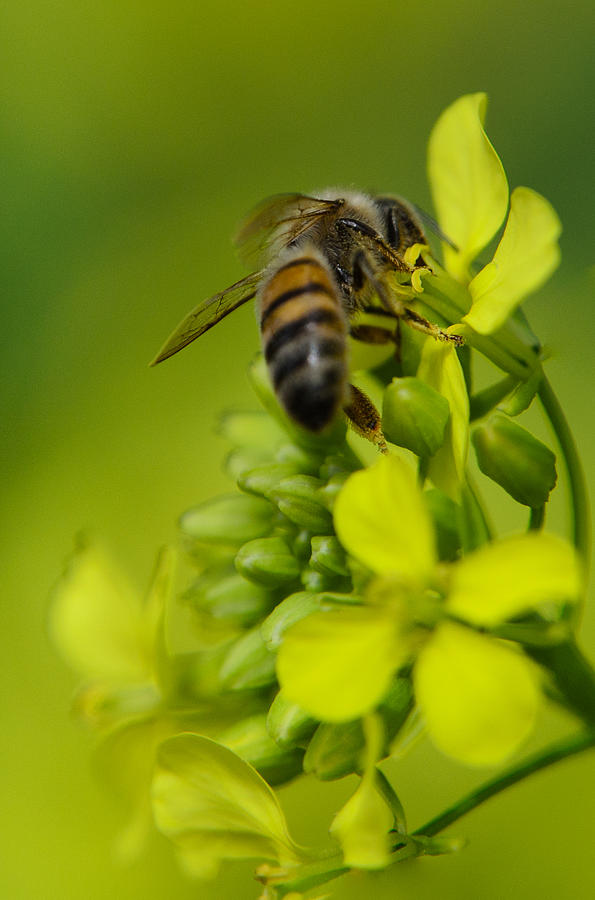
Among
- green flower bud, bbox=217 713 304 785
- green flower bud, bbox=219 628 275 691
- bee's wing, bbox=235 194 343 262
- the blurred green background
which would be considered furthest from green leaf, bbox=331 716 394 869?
the blurred green background

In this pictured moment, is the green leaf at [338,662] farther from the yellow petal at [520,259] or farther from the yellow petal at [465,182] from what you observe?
the yellow petal at [465,182]

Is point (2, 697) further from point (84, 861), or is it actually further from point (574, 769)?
point (574, 769)

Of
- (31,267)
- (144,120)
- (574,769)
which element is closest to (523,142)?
(144,120)

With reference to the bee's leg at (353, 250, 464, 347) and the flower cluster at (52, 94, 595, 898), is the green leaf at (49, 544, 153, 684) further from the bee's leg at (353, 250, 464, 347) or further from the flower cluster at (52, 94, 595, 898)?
the bee's leg at (353, 250, 464, 347)

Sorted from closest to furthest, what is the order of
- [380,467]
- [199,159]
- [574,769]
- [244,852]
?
[380,467], [244,852], [574,769], [199,159]

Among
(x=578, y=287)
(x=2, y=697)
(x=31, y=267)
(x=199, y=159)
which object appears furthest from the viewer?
(x=199, y=159)

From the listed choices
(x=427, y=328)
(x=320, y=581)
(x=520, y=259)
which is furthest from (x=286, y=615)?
(x=520, y=259)

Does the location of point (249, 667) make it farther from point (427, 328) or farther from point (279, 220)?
point (279, 220)
